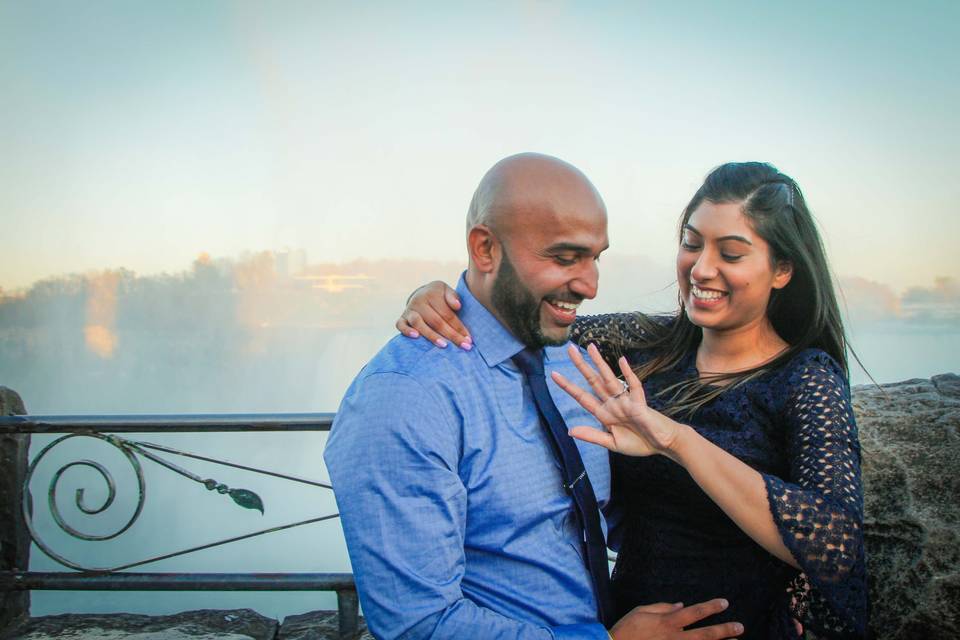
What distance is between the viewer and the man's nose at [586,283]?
1.86 metres

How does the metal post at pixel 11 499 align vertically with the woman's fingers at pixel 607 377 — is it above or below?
below

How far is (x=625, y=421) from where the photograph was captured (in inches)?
68.4

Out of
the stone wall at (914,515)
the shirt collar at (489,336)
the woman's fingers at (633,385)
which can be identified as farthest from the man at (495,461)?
the stone wall at (914,515)

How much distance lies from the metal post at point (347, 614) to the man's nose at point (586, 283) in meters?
1.99

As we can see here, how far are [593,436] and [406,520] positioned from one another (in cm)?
53

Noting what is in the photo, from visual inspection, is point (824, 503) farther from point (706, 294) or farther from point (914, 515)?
point (914, 515)

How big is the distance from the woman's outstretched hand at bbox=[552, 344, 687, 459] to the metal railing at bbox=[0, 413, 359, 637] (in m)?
1.42

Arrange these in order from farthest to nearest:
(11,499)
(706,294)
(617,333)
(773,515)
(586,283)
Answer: (11,499), (617,333), (706,294), (586,283), (773,515)

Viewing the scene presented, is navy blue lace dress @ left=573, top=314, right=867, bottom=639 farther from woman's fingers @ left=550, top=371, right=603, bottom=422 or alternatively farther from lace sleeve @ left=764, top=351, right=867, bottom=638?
woman's fingers @ left=550, top=371, right=603, bottom=422

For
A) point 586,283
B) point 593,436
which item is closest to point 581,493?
point 593,436

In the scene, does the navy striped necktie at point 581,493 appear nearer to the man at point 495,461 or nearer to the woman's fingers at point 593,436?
the man at point 495,461

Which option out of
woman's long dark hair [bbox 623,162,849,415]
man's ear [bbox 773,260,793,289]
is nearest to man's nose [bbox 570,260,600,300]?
woman's long dark hair [bbox 623,162,849,415]

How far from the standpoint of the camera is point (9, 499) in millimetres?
3047

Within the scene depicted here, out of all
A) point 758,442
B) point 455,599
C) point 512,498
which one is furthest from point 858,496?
point 455,599
